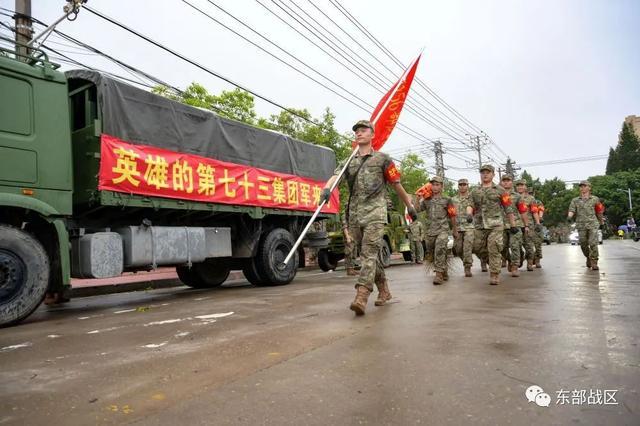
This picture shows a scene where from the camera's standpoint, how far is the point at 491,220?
27.4ft

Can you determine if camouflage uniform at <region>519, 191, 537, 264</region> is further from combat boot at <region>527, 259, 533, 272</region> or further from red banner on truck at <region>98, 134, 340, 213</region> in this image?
red banner on truck at <region>98, 134, 340, 213</region>

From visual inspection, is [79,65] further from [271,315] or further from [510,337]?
[510,337]

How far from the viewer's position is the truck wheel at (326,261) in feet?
47.3

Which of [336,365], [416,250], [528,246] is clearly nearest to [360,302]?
[336,365]

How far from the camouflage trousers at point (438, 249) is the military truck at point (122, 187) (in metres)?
2.70

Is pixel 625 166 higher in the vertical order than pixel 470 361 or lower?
higher

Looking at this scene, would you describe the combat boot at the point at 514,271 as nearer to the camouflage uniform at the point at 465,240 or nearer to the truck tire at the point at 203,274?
the camouflage uniform at the point at 465,240

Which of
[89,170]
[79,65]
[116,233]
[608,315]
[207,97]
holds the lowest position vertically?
[608,315]

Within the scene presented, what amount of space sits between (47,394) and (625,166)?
8856 cm

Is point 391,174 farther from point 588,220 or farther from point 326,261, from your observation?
point 326,261

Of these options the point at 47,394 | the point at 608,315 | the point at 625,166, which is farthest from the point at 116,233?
the point at 625,166

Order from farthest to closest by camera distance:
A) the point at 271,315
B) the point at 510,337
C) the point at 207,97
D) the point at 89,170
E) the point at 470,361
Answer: the point at 207,97
the point at 89,170
the point at 271,315
the point at 510,337
the point at 470,361

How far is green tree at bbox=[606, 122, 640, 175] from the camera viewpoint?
75375 millimetres

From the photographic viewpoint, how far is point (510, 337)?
3557 millimetres
